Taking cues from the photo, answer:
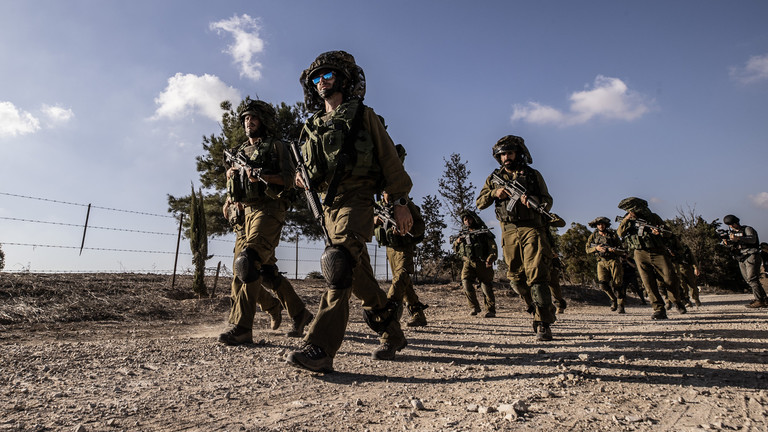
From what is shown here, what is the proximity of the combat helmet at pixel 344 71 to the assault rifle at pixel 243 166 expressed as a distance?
46.4 inches

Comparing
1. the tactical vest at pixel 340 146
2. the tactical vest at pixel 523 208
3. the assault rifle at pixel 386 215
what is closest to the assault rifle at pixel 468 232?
the assault rifle at pixel 386 215

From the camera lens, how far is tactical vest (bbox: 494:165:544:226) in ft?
15.8

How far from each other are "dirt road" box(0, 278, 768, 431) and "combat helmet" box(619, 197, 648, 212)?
13.8 feet

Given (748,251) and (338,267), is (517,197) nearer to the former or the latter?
(338,267)

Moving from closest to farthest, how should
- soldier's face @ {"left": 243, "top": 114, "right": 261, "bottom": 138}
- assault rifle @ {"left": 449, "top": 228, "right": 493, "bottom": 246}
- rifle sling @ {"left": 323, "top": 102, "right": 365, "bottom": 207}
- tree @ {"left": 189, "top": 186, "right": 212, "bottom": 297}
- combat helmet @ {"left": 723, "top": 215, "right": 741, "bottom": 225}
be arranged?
rifle sling @ {"left": 323, "top": 102, "right": 365, "bottom": 207} → soldier's face @ {"left": 243, "top": 114, "right": 261, "bottom": 138} → assault rifle @ {"left": 449, "top": 228, "right": 493, "bottom": 246} → combat helmet @ {"left": 723, "top": 215, "right": 741, "bottom": 225} → tree @ {"left": 189, "top": 186, "right": 212, "bottom": 297}

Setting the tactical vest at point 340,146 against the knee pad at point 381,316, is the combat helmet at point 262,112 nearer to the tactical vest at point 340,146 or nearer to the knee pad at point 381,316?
the tactical vest at point 340,146

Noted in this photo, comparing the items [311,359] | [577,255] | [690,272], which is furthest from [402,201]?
[577,255]

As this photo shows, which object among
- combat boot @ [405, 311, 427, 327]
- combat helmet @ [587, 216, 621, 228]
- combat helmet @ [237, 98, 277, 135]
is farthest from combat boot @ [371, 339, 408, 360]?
combat helmet @ [587, 216, 621, 228]

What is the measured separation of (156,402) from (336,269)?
1.18 metres

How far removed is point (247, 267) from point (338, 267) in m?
1.62

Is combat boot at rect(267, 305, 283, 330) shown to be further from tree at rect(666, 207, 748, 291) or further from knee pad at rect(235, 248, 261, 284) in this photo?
tree at rect(666, 207, 748, 291)

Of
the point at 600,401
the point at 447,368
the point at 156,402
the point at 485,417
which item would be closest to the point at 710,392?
the point at 600,401

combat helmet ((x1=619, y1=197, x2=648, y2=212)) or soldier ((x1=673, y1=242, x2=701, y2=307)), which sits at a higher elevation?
combat helmet ((x1=619, y1=197, x2=648, y2=212))

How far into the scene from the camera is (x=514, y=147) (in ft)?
16.4
